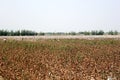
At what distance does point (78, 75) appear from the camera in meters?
9.63

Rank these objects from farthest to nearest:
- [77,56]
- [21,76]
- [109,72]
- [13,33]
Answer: [13,33]
[77,56]
[109,72]
[21,76]

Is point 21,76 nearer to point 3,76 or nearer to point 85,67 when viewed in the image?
point 3,76

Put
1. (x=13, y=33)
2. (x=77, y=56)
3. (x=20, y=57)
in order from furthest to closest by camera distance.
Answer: (x=13, y=33)
(x=77, y=56)
(x=20, y=57)

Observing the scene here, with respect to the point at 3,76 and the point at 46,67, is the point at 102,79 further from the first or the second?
the point at 3,76

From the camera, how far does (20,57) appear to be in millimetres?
13297

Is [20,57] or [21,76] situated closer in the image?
[21,76]

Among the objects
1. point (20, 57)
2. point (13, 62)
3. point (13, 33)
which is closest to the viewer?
point (13, 62)

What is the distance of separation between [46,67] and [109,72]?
2.27m

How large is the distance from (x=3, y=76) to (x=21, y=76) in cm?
57

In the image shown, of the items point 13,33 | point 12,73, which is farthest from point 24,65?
point 13,33

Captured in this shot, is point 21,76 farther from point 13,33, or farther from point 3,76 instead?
point 13,33

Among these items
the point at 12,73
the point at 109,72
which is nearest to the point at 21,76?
the point at 12,73

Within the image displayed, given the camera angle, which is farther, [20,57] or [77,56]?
[77,56]

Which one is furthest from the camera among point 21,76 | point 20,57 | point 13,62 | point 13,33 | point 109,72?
point 13,33
